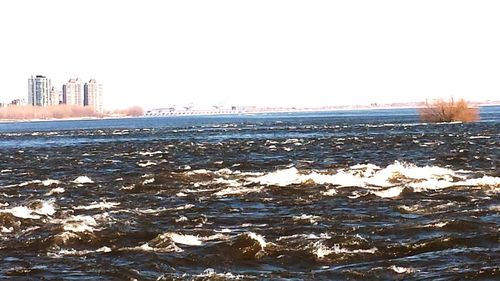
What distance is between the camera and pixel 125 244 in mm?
18891

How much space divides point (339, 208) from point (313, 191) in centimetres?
476

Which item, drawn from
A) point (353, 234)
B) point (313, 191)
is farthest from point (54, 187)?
point (353, 234)

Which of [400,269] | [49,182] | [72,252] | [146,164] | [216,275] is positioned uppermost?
[400,269]

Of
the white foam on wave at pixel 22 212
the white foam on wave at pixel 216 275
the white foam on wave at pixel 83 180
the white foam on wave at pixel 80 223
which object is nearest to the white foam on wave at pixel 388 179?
the white foam on wave at pixel 83 180

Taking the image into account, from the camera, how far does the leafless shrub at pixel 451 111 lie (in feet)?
340

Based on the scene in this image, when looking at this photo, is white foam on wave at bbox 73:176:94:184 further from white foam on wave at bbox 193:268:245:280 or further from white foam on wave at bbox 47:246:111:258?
white foam on wave at bbox 193:268:245:280

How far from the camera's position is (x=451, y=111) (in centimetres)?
10381

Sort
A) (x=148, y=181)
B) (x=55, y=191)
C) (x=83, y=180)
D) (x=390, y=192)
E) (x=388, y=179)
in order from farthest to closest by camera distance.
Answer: (x=83, y=180)
(x=148, y=181)
(x=55, y=191)
(x=388, y=179)
(x=390, y=192)

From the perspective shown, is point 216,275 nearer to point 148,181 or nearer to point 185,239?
point 185,239

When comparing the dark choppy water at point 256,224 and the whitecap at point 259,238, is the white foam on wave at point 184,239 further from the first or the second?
the whitecap at point 259,238

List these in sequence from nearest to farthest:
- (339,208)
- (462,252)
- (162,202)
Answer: (462,252), (339,208), (162,202)

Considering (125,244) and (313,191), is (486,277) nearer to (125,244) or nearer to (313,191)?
(125,244)

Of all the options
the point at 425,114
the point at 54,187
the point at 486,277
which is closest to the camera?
the point at 486,277

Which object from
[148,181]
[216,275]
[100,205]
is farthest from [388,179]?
[216,275]
